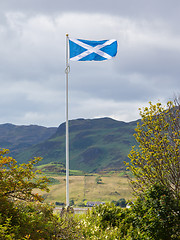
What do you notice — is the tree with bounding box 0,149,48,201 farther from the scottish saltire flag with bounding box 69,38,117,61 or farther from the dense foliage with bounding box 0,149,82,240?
the scottish saltire flag with bounding box 69,38,117,61

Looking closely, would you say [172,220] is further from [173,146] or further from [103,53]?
[103,53]

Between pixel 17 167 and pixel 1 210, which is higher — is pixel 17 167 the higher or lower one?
the higher one

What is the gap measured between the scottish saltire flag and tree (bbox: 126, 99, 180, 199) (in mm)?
3813

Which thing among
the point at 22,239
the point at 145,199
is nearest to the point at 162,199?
the point at 145,199

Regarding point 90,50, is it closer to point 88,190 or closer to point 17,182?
point 17,182

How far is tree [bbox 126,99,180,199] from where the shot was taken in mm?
10336

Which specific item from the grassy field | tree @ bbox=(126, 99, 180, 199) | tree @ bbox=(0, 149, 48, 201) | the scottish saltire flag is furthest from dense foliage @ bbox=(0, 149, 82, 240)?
the grassy field

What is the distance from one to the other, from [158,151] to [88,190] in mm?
169452

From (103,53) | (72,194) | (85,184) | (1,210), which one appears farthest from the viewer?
(85,184)

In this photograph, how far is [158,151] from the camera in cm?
1052

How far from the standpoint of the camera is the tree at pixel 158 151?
407 inches

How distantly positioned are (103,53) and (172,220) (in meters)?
8.30

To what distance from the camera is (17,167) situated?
8.02 m

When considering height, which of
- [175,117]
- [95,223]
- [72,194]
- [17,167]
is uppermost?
[175,117]
